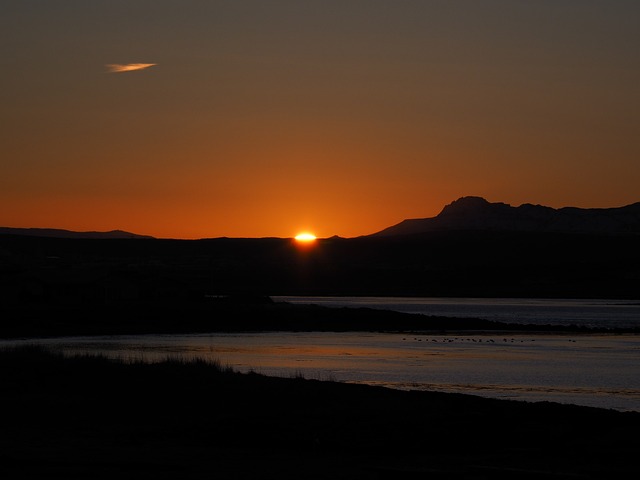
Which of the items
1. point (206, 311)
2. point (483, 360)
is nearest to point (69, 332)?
point (206, 311)

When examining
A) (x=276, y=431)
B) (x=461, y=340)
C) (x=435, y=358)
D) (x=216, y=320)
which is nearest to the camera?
(x=276, y=431)

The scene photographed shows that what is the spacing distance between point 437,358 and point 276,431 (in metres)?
29.9

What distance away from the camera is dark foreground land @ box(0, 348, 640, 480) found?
17.8m

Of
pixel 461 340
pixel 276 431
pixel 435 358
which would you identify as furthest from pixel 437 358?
pixel 276 431

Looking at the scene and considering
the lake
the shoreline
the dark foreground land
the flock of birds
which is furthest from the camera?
the shoreline

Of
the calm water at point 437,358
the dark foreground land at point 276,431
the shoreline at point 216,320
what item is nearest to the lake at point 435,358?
the calm water at point 437,358

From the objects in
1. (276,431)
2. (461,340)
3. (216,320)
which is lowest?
(461,340)

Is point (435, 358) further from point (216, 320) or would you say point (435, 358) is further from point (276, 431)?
point (276, 431)

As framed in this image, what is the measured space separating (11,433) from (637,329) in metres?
65.5

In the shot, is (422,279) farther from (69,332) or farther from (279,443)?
(279,443)

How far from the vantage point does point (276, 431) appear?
2148 cm

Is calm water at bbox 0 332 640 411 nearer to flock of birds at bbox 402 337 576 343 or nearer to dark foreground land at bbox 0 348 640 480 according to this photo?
flock of birds at bbox 402 337 576 343

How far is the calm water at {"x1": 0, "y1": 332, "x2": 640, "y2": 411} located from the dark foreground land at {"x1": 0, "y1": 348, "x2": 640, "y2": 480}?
7.42 meters

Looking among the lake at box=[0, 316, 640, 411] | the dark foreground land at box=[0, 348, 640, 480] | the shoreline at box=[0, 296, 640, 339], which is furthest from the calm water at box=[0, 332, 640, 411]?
the dark foreground land at box=[0, 348, 640, 480]
